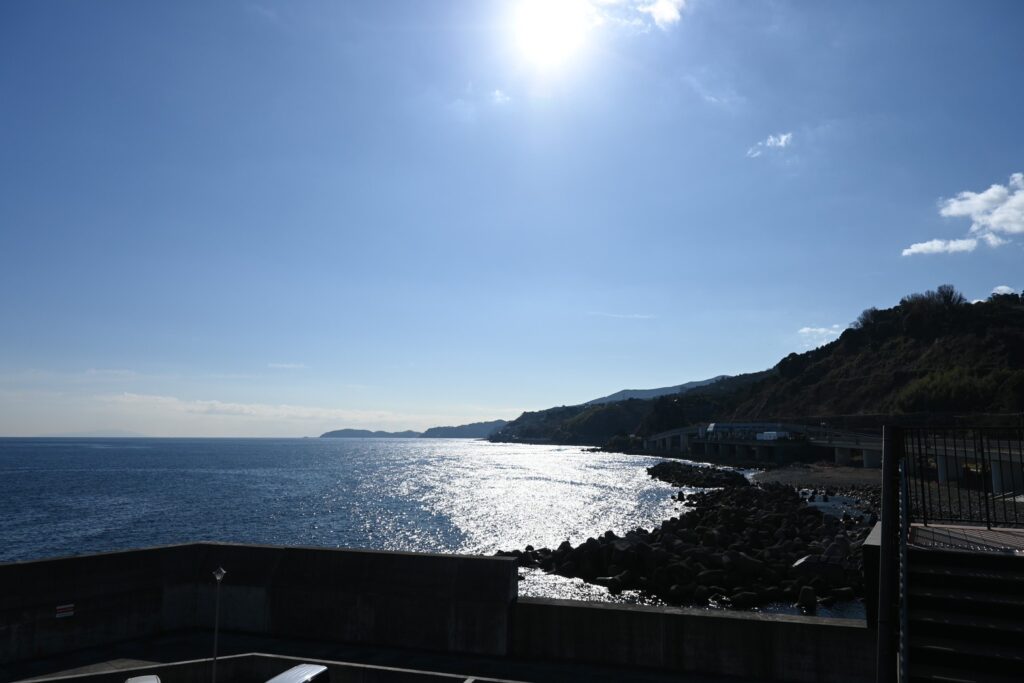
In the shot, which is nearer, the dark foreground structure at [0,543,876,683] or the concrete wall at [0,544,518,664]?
the dark foreground structure at [0,543,876,683]

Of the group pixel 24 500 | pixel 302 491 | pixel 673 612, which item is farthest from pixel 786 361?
pixel 673 612

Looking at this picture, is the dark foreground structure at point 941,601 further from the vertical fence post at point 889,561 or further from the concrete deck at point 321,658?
the concrete deck at point 321,658

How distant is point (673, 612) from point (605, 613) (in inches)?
42.9

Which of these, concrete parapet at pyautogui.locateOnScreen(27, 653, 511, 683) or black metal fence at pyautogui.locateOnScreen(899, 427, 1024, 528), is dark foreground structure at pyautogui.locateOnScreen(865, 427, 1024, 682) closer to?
black metal fence at pyautogui.locateOnScreen(899, 427, 1024, 528)

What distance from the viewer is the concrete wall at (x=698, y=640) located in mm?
9602

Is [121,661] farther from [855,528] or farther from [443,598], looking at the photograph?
[855,528]

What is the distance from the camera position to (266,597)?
470 inches

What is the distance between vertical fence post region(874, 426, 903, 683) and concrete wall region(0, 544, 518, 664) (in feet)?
19.3

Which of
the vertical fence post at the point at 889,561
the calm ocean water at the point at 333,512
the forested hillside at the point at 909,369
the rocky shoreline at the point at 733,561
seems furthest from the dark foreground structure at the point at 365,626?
the forested hillside at the point at 909,369

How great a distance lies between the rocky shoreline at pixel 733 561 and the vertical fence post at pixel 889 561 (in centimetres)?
1910

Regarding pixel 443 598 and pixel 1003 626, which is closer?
pixel 1003 626

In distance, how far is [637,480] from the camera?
9269cm

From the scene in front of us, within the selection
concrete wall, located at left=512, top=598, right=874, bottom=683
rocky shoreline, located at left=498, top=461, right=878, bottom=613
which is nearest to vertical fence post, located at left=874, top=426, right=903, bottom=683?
concrete wall, located at left=512, top=598, right=874, bottom=683

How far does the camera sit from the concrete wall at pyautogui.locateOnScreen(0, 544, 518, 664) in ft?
35.8
